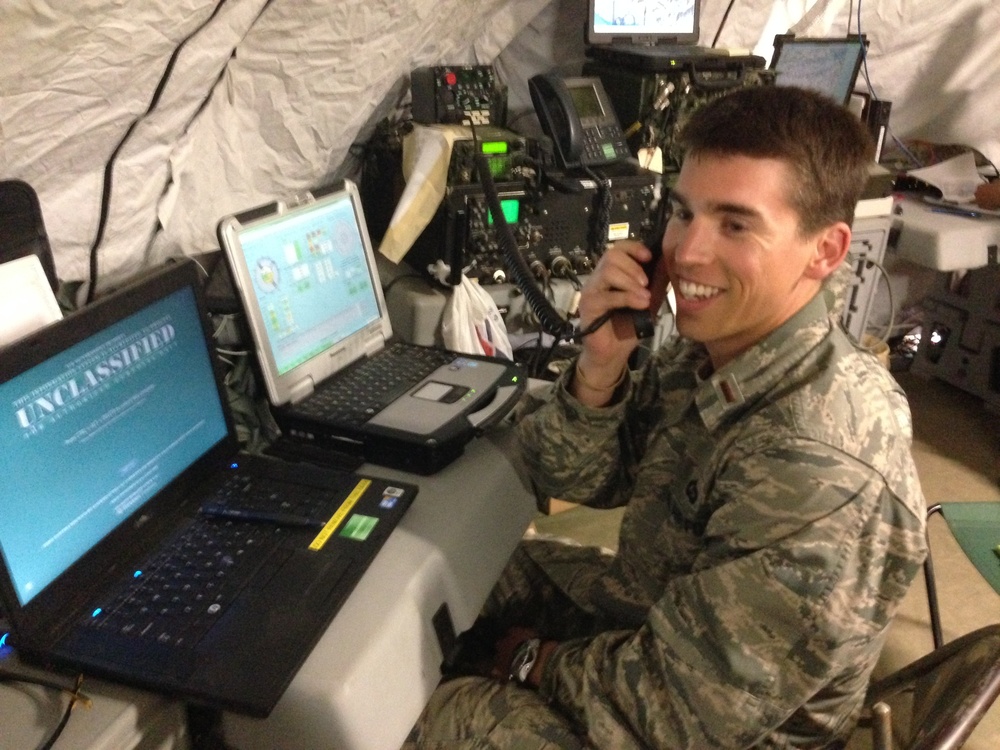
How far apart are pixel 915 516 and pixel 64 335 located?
2.85ft

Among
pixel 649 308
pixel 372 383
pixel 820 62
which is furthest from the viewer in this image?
pixel 820 62

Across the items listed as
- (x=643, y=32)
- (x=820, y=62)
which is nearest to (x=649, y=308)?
(x=643, y=32)

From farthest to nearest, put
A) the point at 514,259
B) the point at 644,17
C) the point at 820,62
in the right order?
the point at 820,62 → the point at 644,17 → the point at 514,259

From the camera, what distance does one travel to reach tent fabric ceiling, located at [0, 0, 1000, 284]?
88cm

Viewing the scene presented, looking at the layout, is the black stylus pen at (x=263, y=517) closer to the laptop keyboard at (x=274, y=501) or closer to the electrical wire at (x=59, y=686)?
the laptop keyboard at (x=274, y=501)

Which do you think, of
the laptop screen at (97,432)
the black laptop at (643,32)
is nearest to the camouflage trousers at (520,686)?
the laptop screen at (97,432)

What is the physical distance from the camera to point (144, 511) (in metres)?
0.84

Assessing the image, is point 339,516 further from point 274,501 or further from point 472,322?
point 472,322

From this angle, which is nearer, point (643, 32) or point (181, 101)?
point (181, 101)

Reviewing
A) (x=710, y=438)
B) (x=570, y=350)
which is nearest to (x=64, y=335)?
(x=710, y=438)

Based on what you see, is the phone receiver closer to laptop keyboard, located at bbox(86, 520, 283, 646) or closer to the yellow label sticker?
the yellow label sticker

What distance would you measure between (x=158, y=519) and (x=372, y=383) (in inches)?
15.0

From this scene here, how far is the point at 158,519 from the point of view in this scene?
86 cm

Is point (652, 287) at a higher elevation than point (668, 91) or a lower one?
lower
